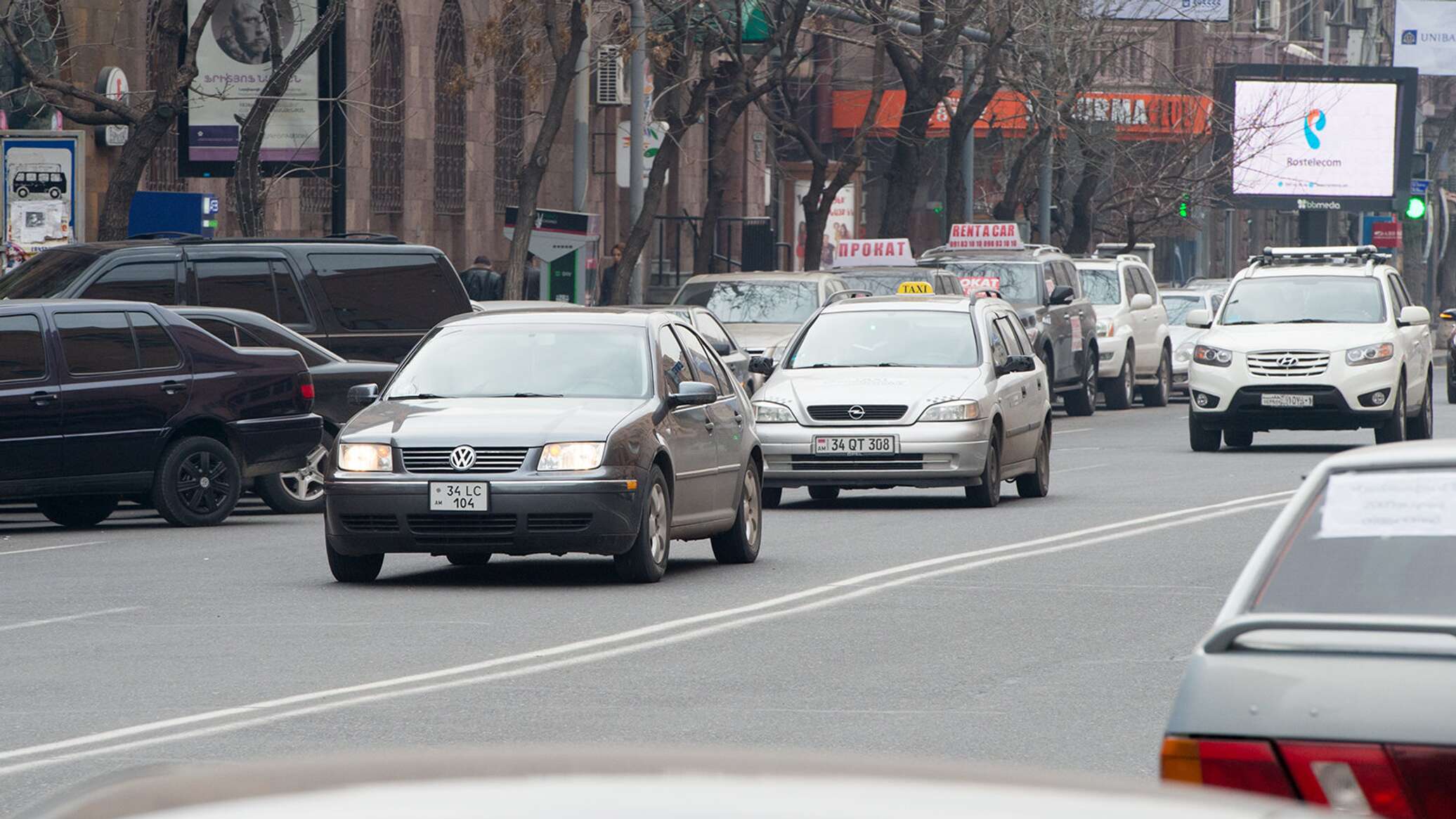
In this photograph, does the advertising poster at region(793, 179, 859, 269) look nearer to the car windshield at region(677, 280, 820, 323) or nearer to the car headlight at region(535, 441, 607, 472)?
the car windshield at region(677, 280, 820, 323)

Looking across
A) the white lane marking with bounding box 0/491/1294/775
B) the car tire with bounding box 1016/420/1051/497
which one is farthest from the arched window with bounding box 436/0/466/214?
the white lane marking with bounding box 0/491/1294/775

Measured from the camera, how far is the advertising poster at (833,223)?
62.8 metres

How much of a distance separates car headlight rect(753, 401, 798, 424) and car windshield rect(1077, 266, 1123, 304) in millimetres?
18840

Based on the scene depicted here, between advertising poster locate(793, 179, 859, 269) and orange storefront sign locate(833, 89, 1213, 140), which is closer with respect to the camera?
orange storefront sign locate(833, 89, 1213, 140)

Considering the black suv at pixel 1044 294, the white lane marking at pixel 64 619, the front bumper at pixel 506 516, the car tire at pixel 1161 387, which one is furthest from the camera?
the car tire at pixel 1161 387

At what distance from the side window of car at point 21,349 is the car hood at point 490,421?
389 cm

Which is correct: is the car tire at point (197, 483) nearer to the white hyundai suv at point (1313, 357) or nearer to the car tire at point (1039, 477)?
the car tire at point (1039, 477)

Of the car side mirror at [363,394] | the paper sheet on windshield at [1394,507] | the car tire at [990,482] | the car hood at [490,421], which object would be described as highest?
the paper sheet on windshield at [1394,507]

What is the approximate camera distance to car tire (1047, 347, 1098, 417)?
1367 inches

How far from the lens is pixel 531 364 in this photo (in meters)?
13.7

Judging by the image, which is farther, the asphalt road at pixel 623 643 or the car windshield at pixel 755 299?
the car windshield at pixel 755 299

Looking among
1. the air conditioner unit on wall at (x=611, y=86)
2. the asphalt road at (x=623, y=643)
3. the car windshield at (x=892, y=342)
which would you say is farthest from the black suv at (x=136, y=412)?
the air conditioner unit on wall at (x=611, y=86)

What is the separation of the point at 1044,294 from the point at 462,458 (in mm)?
20030

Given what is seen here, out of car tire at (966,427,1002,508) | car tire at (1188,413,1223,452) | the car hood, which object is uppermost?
the car hood
